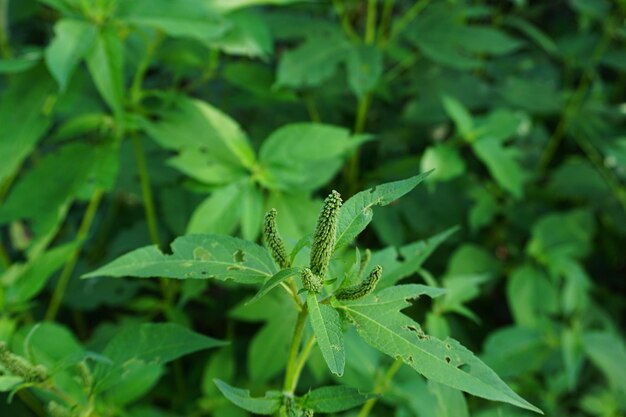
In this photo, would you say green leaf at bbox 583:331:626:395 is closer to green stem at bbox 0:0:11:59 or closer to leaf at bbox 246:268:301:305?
leaf at bbox 246:268:301:305

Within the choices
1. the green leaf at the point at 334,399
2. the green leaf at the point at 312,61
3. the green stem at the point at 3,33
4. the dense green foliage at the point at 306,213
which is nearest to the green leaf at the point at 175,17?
the dense green foliage at the point at 306,213

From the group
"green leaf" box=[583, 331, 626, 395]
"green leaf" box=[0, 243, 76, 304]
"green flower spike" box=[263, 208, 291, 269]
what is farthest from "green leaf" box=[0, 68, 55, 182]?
"green leaf" box=[583, 331, 626, 395]

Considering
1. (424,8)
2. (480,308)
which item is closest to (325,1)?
(424,8)

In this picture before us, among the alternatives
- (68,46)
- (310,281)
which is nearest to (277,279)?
(310,281)

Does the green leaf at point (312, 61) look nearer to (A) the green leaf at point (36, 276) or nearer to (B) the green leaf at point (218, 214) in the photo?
(B) the green leaf at point (218, 214)

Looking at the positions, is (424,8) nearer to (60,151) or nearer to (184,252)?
(60,151)
